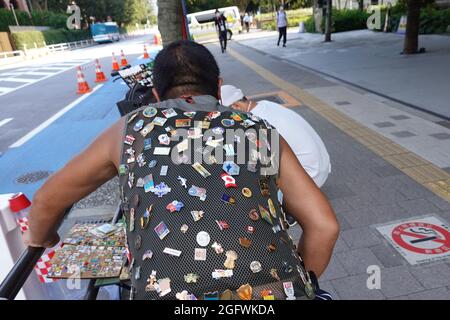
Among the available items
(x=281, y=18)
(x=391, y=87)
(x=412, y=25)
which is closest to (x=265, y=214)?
(x=391, y=87)

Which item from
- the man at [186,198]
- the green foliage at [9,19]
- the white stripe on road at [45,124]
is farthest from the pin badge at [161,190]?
the green foliage at [9,19]

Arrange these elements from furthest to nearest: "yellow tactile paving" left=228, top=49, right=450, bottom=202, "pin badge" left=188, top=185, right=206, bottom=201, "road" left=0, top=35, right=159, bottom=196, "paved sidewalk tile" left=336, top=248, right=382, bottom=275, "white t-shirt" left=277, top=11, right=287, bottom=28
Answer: "white t-shirt" left=277, top=11, right=287, bottom=28, "road" left=0, top=35, right=159, bottom=196, "yellow tactile paving" left=228, top=49, right=450, bottom=202, "paved sidewalk tile" left=336, top=248, right=382, bottom=275, "pin badge" left=188, top=185, right=206, bottom=201

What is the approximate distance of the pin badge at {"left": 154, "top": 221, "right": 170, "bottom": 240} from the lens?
Result: 3.57 feet

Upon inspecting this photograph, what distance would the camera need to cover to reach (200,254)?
41.8 inches

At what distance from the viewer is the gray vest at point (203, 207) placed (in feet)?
3.46

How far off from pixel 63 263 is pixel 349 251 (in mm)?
2128

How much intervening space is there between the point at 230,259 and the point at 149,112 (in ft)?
1.89

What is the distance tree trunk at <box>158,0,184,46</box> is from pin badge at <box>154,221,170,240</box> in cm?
425

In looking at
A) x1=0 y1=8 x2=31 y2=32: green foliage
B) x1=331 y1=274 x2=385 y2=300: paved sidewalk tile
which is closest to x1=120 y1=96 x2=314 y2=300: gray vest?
x1=331 y1=274 x2=385 y2=300: paved sidewalk tile

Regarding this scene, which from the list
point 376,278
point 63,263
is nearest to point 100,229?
point 63,263

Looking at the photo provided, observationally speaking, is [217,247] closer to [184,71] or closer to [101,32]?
[184,71]

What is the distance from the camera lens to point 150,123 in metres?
1.26

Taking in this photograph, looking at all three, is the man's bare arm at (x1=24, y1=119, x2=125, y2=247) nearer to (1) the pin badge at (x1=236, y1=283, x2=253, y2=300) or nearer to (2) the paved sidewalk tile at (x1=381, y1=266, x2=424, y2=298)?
(1) the pin badge at (x1=236, y1=283, x2=253, y2=300)

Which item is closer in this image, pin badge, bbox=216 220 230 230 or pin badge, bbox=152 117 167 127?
pin badge, bbox=216 220 230 230
